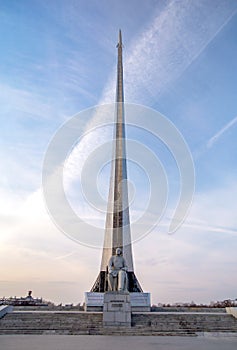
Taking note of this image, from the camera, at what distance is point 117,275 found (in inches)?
457

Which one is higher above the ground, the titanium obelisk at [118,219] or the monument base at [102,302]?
the titanium obelisk at [118,219]

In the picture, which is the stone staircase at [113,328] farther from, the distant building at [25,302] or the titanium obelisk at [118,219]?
the titanium obelisk at [118,219]

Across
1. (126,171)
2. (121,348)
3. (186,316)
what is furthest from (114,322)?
(126,171)

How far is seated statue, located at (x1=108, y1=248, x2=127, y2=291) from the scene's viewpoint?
450 inches

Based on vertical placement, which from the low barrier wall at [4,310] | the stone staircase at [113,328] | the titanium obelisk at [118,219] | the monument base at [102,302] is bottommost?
the stone staircase at [113,328]

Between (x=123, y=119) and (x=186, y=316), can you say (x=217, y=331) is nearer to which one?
(x=186, y=316)

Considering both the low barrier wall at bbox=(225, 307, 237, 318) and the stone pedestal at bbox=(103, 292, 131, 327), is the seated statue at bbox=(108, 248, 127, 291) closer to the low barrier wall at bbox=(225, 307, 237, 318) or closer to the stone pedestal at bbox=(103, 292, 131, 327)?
the stone pedestal at bbox=(103, 292, 131, 327)

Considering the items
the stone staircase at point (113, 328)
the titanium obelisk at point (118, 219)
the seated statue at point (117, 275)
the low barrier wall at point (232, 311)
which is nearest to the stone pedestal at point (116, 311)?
the stone staircase at point (113, 328)

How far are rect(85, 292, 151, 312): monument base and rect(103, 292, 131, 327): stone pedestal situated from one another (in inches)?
149

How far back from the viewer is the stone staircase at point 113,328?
891 cm

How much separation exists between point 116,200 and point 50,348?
16210mm

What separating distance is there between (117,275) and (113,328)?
2432mm

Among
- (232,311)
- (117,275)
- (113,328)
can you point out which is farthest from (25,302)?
(232,311)

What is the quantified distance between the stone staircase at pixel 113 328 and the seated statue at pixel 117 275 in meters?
1.15
